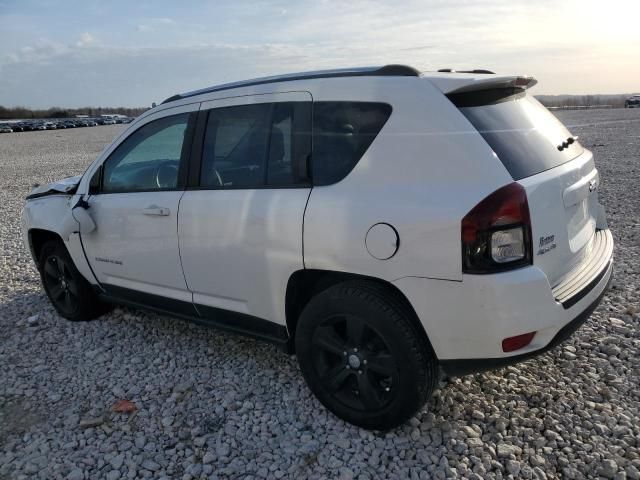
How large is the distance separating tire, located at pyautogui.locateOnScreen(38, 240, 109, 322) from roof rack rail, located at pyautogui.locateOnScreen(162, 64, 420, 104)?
73.6 inches

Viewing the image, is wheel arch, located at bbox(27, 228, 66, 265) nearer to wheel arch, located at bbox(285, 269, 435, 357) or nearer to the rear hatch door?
wheel arch, located at bbox(285, 269, 435, 357)

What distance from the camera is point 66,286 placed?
488 centimetres

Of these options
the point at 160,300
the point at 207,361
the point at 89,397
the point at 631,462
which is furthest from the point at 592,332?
the point at 89,397

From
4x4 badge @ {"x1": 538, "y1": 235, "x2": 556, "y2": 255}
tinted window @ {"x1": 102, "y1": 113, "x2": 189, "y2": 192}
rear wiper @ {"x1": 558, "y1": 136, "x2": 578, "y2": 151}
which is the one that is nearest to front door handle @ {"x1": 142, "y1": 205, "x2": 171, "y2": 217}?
tinted window @ {"x1": 102, "y1": 113, "x2": 189, "y2": 192}

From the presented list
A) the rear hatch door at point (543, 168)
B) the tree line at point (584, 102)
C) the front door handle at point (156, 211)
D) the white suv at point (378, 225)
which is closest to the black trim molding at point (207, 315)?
the white suv at point (378, 225)

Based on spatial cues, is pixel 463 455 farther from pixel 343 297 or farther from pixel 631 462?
pixel 343 297

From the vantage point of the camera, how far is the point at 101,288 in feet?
14.9

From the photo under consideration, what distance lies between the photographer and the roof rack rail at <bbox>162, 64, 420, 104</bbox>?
291 cm

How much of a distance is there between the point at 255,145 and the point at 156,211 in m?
0.88

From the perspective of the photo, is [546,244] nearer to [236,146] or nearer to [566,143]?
[566,143]

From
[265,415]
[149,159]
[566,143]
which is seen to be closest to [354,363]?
[265,415]

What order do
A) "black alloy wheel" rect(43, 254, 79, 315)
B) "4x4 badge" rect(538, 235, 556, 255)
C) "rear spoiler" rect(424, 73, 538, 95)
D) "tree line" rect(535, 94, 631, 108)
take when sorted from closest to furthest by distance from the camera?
"4x4 badge" rect(538, 235, 556, 255) → "rear spoiler" rect(424, 73, 538, 95) → "black alloy wheel" rect(43, 254, 79, 315) → "tree line" rect(535, 94, 631, 108)

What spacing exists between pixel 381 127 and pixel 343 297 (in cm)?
91

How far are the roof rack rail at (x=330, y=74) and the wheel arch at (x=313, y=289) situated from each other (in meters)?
1.09
